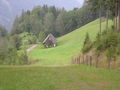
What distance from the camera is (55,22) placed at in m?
→ 150

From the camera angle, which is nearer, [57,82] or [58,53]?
[57,82]

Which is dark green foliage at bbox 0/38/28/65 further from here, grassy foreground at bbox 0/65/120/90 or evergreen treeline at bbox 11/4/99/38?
evergreen treeline at bbox 11/4/99/38

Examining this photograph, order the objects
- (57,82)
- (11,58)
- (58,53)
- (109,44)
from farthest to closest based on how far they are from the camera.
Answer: (58,53), (11,58), (109,44), (57,82)

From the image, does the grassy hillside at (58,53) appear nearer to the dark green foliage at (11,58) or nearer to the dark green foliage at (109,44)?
the dark green foliage at (11,58)

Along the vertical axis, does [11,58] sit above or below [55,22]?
below

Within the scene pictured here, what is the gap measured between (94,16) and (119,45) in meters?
115

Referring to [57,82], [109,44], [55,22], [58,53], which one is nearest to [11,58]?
[58,53]

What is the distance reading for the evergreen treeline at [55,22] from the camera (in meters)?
142

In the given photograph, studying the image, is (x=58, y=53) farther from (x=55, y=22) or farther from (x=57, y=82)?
(x=55, y=22)

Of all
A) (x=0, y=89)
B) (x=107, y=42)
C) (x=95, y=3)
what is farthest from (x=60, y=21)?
(x=0, y=89)

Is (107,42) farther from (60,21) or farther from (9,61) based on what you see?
(60,21)

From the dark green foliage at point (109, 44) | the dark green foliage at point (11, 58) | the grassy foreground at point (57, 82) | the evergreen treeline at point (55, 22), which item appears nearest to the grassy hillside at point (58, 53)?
the dark green foliage at point (11, 58)

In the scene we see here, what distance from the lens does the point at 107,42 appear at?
32688 mm

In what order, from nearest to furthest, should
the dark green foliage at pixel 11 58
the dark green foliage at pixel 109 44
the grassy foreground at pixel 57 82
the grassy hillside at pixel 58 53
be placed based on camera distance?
the grassy foreground at pixel 57 82, the dark green foliage at pixel 109 44, the dark green foliage at pixel 11 58, the grassy hillside at pixel 58 53
